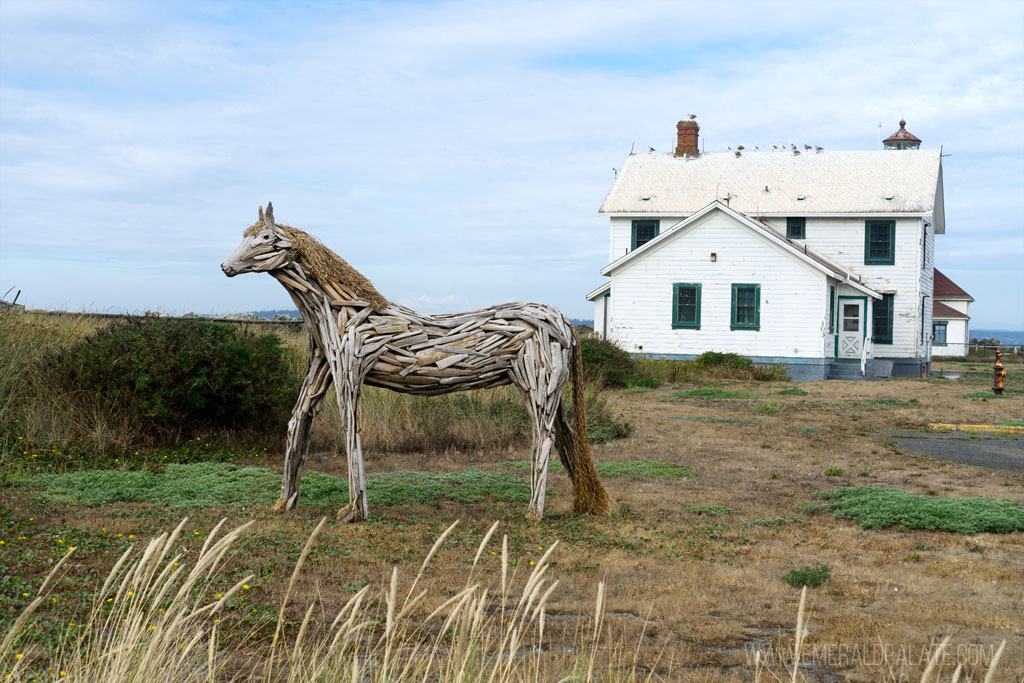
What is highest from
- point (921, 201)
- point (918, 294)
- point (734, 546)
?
point (921, 201)

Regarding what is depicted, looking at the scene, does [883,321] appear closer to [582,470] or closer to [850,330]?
[850,330]

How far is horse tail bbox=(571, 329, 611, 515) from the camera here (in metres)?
8.57

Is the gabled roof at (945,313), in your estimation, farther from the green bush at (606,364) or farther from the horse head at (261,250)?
the horse head at (261,250)

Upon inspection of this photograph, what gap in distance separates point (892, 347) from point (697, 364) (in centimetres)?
908

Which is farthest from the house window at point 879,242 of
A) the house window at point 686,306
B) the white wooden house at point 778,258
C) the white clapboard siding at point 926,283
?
the house window at point 686,306

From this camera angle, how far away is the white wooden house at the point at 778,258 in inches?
1207

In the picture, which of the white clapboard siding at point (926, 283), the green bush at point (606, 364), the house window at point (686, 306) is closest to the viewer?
the green bush at point (606, 364)

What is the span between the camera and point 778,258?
100 feet

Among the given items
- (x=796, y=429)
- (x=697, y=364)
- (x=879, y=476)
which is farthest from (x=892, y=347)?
(x=879, y=476)

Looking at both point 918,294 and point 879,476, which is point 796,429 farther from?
point 918,294

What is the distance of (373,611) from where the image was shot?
17.5 feet

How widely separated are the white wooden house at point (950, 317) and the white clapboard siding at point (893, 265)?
2800cm

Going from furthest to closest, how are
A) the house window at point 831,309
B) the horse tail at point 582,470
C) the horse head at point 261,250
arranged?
the house window at point 831,309, the horse tail at point 582,470, the horse head at point 261,250

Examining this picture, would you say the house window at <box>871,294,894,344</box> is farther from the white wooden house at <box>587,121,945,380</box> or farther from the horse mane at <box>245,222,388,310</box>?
the horse mane at <box>245,222,388,310</box>
